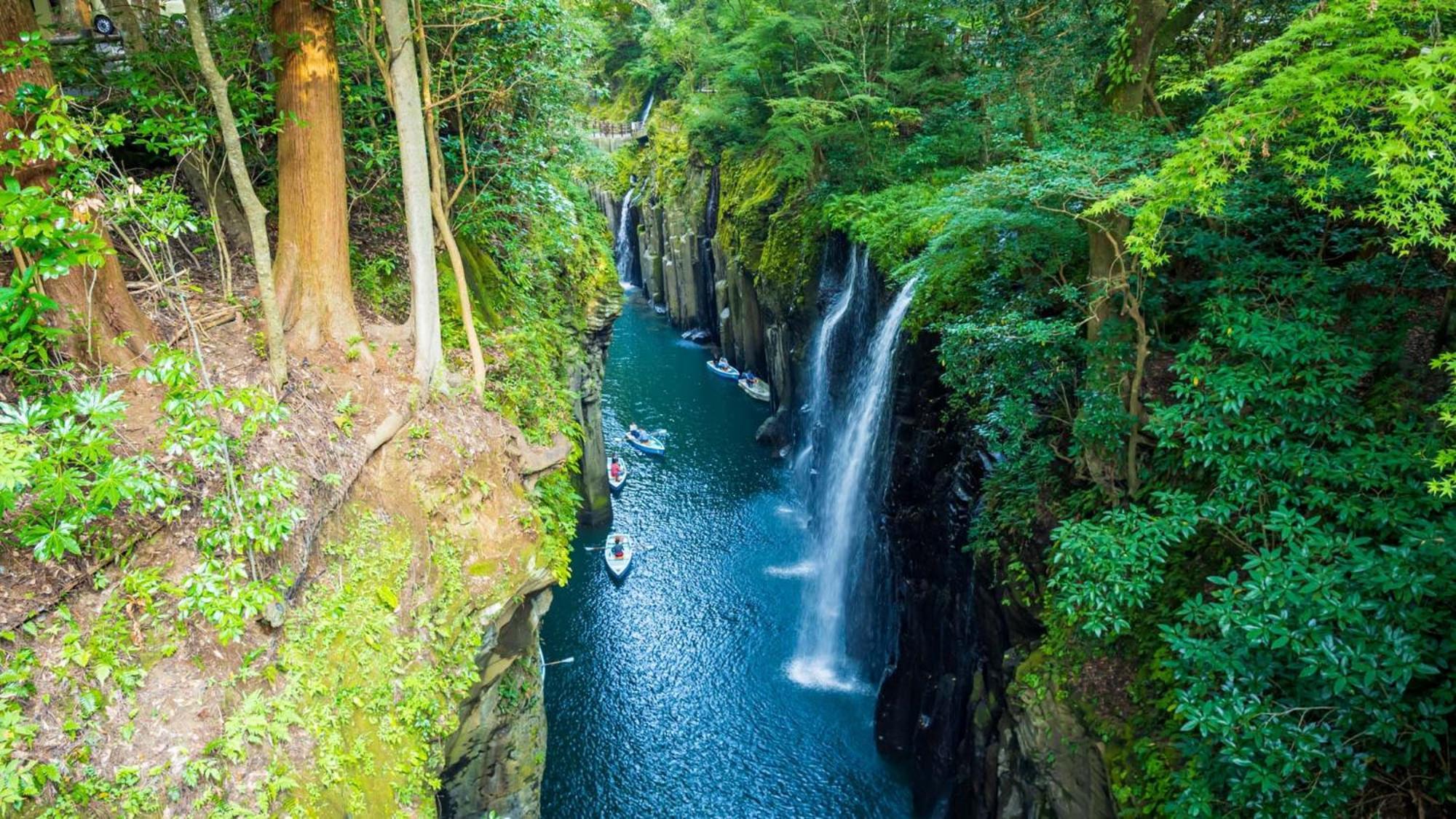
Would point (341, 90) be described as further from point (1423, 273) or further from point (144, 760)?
point (1423, 273)

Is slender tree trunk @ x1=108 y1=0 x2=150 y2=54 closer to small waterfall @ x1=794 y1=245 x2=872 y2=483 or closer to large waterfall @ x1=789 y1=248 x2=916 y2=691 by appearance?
large waterfall @ x1=789 y1=248 x2=916 y2=691

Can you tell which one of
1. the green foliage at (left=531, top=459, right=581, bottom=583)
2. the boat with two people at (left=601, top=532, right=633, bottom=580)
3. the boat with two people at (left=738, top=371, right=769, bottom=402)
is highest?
the green foliage at (left=531, top=459, right=581, bottom=583)

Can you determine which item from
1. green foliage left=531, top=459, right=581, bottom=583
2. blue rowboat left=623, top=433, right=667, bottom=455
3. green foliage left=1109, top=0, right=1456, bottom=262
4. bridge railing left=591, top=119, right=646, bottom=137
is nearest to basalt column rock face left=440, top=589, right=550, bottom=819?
green foliage left=531, top=459, right=581, bottom=583

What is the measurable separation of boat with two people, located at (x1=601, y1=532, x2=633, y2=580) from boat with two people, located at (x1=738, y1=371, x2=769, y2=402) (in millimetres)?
13496

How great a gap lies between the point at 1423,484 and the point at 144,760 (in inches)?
468

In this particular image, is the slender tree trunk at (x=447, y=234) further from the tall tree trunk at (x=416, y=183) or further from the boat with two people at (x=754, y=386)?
the boat with two people at (x=754, y=386)

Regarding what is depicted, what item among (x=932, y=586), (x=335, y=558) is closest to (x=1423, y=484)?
(x=932, y=586)

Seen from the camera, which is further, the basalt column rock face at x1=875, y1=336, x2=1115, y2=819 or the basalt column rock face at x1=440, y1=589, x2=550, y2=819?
the basalt column rock face at x1=440, y1=589, x2=550, y2=819

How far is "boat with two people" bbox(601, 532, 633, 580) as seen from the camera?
69.8 ft

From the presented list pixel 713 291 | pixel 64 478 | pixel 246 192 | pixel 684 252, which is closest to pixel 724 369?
pixel 713 291

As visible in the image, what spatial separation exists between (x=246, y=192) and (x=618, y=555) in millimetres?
15592

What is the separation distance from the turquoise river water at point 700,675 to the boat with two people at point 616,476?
1.13ft

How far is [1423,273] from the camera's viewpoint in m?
8.10

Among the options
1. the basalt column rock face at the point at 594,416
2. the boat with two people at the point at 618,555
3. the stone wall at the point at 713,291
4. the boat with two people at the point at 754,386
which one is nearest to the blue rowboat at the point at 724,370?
the stone wall at the point at 713,291
